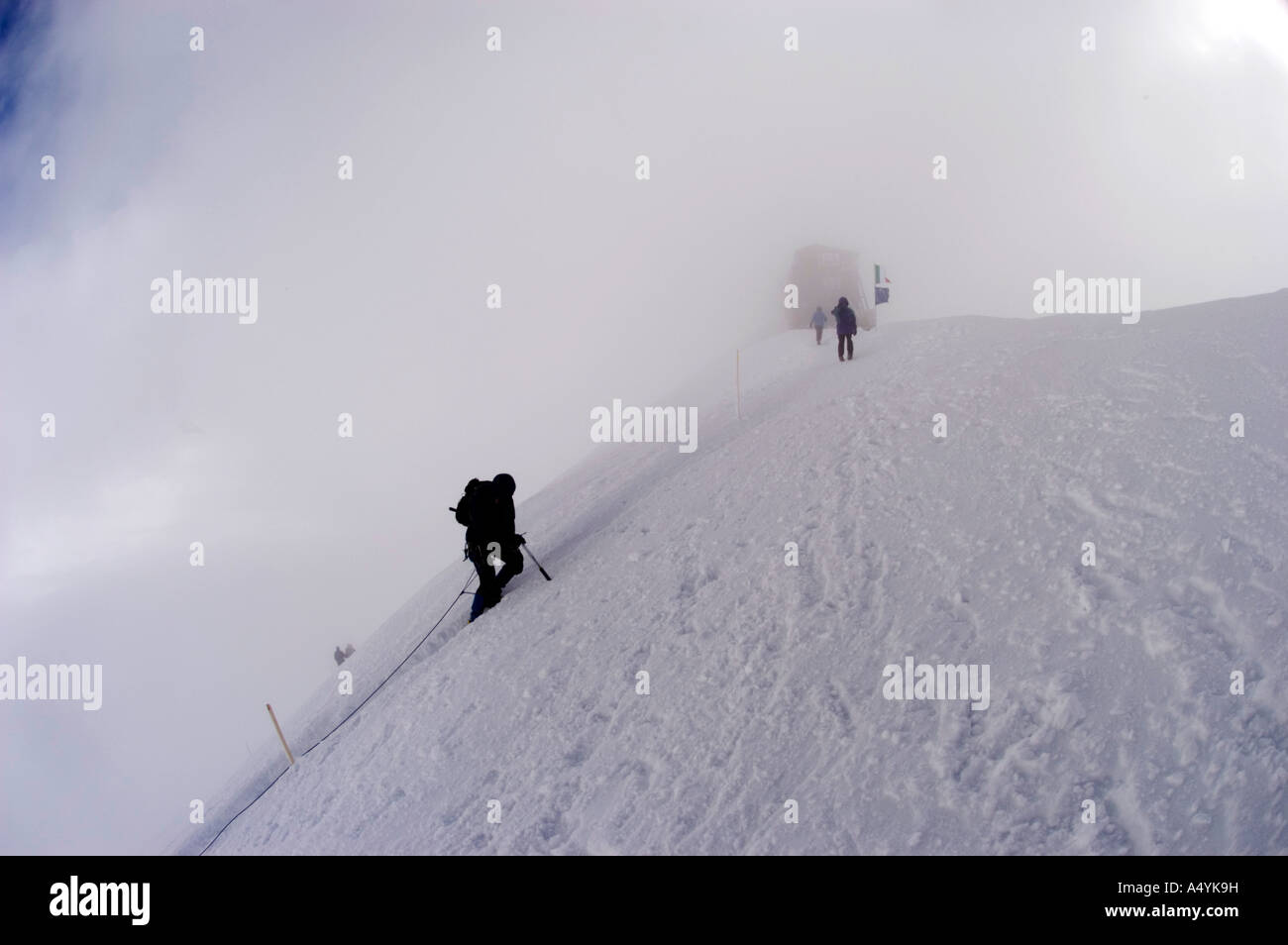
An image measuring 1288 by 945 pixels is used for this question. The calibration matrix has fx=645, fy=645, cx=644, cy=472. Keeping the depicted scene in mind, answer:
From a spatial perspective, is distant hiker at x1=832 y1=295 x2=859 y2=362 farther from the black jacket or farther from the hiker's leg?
the hiker's leg

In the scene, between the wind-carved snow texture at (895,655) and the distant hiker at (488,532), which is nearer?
the wind-carved snow texture at (895,655)

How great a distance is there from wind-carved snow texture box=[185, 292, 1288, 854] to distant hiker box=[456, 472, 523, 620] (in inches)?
19.8

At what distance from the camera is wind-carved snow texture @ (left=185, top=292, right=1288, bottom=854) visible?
5492 millimetres

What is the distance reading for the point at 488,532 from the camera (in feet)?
36.4

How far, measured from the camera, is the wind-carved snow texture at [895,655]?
5.49 meters

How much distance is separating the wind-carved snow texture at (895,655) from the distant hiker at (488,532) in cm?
50

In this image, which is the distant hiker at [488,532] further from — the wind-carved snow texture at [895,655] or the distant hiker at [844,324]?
the distant hiker at [844,324]

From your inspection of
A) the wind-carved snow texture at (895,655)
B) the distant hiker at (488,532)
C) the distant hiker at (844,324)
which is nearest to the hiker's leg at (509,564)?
the distant hiker at (488,532)

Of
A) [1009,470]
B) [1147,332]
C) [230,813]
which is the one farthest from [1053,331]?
[230,813]

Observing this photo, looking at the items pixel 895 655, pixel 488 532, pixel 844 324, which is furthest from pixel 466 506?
pixel 844 324

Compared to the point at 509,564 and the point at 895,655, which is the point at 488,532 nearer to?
the point at 509,564

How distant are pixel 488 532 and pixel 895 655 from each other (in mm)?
6818

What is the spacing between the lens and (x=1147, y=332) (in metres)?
13.7
